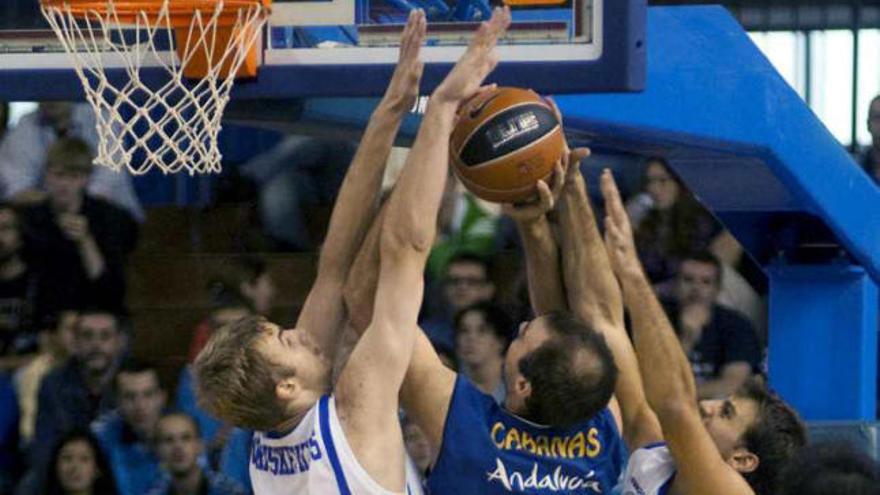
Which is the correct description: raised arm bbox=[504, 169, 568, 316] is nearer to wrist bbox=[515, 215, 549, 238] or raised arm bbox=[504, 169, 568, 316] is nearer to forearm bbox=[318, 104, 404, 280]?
wrist bbox=[515, 215, 549, 238]

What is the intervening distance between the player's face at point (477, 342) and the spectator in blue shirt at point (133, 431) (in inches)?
44.5

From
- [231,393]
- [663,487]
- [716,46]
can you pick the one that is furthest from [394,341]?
[716,46]

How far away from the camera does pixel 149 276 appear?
8852 millimetres

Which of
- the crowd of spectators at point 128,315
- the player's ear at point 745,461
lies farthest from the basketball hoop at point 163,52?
the crowd of spectators at point 128,315

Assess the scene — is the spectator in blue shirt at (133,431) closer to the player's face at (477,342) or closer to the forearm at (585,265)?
the player's face at (477,342)

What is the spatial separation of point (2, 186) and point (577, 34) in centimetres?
367

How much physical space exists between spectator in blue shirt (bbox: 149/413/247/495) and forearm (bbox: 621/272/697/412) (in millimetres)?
2968

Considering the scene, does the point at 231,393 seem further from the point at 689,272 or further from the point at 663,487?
the point at 689,272

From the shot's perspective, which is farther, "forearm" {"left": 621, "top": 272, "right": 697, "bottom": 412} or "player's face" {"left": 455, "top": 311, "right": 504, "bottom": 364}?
"player's face" {"left": 455, "top": 311, "right": 504, "bottom": 364}

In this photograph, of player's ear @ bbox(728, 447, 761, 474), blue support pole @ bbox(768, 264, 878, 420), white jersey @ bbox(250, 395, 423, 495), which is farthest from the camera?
blue support pole @ bbox(768, 264, 878, 420)

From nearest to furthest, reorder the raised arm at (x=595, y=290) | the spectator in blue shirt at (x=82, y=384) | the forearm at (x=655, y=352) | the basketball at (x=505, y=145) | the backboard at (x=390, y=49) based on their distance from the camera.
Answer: the forearm at (x=655, y=352), the basketball at (x=505, y=145), the raised arm at (x=595, y=290), the backboard at (x=390, y=49), the spectator in blue shirt at (x=82, y=384)

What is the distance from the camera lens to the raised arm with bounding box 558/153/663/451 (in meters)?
4.24

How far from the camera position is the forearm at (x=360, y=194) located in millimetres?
3975

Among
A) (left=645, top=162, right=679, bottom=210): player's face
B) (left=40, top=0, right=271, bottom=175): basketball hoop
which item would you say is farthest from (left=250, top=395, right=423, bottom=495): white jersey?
(left=645, top=162, right=679, bottom=210): player's face
